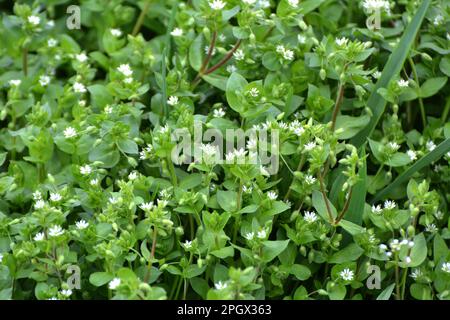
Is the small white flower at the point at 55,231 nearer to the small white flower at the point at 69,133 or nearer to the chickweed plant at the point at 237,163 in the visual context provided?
the chickweed plant at the point at 237,163

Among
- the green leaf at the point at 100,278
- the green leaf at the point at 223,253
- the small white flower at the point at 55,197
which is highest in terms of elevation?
the small white flower at the point at 55,197

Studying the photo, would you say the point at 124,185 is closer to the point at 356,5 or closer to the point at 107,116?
the point at 107,116

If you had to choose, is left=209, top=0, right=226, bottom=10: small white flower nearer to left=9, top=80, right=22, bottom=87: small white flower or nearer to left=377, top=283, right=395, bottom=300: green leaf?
left=9, top=80, right=22, bottom=87: small white flower

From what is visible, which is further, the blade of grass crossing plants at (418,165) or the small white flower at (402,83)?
the small white flower at (402,83)

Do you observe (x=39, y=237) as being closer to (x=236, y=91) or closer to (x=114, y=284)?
(x=114, y=284)

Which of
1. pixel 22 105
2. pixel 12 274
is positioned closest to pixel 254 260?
pixel 12 274

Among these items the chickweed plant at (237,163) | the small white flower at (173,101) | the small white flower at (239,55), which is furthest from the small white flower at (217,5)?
the small white flower at (173,101)

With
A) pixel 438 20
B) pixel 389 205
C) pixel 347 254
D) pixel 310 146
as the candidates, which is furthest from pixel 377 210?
pixel 438 20
